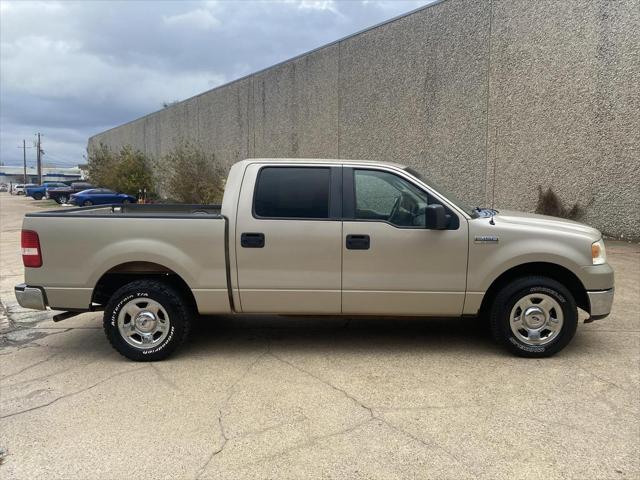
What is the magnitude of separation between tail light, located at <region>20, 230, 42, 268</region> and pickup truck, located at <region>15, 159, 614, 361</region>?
0.01 metres

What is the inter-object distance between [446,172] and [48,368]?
12697mm

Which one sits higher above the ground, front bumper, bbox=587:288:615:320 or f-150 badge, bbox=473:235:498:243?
f-150 badge, bbox=473:235:498:243

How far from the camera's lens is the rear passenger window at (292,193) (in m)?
4.69

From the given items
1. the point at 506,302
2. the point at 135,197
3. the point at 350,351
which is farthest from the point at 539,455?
the point at 135,197

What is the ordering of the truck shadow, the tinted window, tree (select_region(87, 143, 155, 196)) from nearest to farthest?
the tinted window → the truck shadow → tree (select_region(87, 143, 155, 196))

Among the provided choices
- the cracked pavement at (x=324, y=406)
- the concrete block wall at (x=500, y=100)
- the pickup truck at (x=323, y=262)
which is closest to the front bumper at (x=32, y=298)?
the pickup truck at (x=323, y=262)

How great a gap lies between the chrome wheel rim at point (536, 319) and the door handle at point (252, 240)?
7.88 ft

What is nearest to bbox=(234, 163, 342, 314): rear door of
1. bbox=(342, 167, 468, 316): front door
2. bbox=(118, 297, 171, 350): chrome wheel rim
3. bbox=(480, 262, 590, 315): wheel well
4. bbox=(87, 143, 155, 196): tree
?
bbox=(342, 167, 468, 316): front door

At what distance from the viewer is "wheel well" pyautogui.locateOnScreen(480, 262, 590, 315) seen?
4.71 meters

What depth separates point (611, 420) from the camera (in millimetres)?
3549

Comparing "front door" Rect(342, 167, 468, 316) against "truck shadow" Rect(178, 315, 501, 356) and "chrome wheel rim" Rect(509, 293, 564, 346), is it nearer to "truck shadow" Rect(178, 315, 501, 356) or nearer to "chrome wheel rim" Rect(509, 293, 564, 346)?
"truck shadow" Rect(178, 315, 501, 356)

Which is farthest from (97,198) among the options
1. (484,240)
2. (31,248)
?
(484,240)

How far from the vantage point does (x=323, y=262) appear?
15.2ft

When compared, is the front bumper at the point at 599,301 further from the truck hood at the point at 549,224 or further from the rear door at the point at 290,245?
the rear door at the point at 290,245
